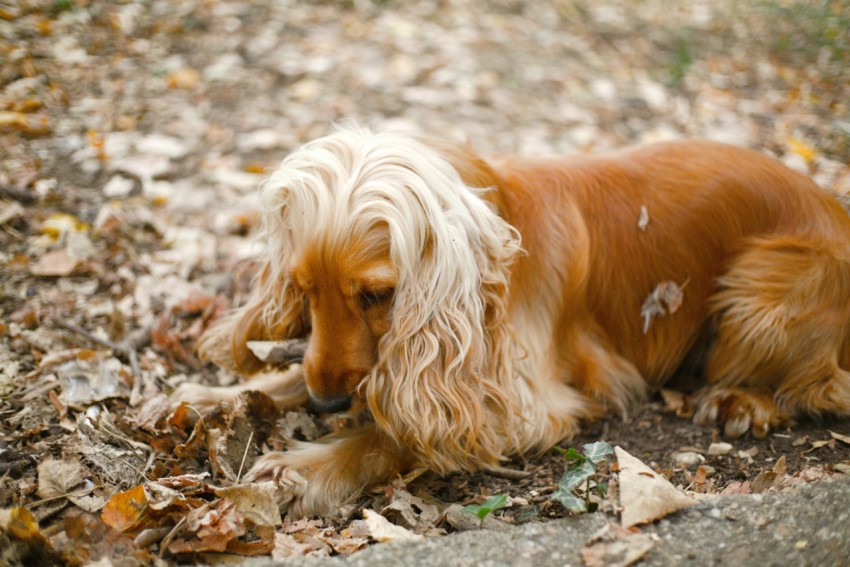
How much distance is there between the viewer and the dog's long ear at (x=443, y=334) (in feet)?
9.41

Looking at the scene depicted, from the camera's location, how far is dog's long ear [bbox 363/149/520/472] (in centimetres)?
287

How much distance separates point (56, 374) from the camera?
327 centimetres

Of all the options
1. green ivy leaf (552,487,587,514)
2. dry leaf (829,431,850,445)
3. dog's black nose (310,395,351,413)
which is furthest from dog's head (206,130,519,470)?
dry leaf (829,431,850,445)

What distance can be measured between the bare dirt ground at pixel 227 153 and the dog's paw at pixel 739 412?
69mm

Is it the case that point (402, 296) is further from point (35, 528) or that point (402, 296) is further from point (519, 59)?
point (519, 59)

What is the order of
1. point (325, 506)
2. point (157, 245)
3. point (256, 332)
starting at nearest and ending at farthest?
point (325, 506) → point (256, 332) → point (157, 245)

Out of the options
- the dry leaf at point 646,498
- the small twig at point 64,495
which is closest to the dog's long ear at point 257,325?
the small twig at point 64,495

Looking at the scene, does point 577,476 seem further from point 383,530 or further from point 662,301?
point 662,301

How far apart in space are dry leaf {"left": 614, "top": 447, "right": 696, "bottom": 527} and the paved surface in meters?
0.03

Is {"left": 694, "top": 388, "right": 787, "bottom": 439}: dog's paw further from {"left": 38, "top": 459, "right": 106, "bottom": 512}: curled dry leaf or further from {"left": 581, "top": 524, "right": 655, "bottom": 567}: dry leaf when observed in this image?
{"left": 38, "top": 459, "right": 106, "bottom": 512}: curled dry leaf

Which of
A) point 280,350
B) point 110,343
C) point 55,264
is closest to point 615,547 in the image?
point 280,350

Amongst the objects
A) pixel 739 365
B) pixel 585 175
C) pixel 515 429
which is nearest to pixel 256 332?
pixel 515 429

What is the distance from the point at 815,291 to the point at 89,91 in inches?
195

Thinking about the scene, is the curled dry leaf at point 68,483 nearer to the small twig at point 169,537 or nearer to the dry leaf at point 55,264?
the small twig at point 169,537
